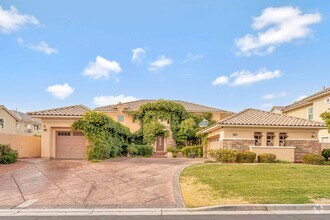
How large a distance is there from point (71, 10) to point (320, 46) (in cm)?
1734

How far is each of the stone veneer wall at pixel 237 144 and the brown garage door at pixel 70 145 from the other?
10.9 meters

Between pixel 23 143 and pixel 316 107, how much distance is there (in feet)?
91.0

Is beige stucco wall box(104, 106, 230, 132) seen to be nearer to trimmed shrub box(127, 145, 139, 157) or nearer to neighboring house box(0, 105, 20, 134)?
trimmed shrub box(127, 145, 139, 157)

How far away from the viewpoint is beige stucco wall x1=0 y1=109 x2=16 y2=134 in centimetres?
3553

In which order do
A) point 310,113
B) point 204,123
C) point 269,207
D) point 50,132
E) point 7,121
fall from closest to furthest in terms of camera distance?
point 269,207
point 50,132
point 310,113
point 204,123
point 7,121

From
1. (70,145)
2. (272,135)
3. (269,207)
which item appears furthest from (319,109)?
(70,145)

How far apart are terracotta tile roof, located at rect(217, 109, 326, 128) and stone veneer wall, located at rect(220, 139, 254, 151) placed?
1309 millimetres

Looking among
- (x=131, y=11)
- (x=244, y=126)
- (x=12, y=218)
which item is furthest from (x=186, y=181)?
(x=131, y=11)

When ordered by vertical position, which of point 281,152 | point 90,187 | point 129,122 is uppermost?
point 129,122

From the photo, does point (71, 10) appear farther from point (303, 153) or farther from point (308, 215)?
point (303, 153)

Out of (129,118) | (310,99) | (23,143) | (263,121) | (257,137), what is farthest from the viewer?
(129,118)

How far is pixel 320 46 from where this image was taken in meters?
19.5

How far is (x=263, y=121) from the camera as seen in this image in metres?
20.9

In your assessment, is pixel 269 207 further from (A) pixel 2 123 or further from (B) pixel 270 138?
(A) pixel 2 123
